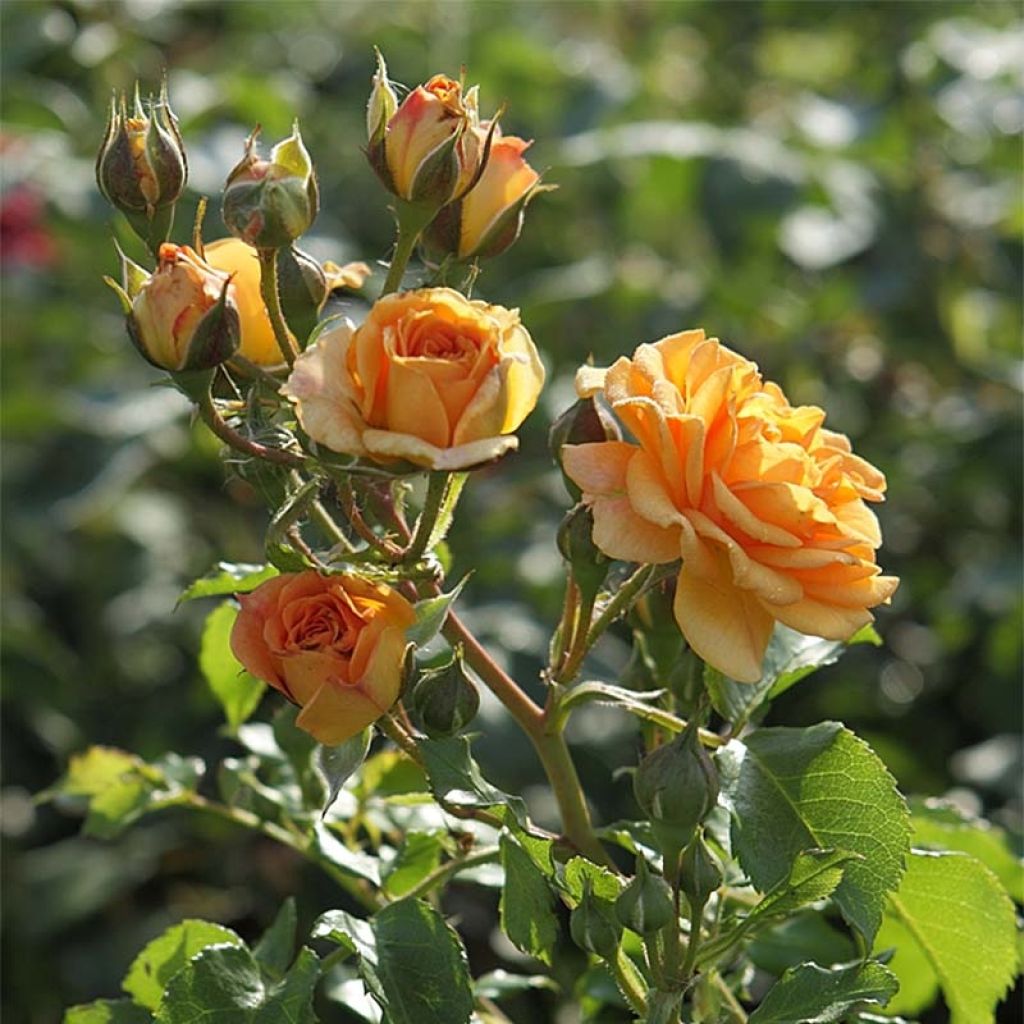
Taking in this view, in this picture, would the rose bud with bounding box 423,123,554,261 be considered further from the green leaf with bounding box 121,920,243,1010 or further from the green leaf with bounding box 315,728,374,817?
the green leaf with bounding box 121,920,243,1010

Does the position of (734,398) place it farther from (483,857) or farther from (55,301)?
(55,301)

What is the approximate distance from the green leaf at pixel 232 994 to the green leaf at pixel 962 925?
1.05ft

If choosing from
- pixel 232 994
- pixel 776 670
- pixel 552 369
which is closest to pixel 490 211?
pixel 776 670

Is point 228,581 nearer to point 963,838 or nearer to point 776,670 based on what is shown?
point 776,670

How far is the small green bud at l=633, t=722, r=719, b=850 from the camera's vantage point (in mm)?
812

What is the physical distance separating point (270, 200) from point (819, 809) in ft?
1.32

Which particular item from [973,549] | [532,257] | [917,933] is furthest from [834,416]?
[917,933]

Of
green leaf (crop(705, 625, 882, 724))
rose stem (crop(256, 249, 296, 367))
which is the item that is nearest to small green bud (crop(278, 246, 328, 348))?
rose stem (crop(256, 249, 296, 367))

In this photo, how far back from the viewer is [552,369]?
2.15m

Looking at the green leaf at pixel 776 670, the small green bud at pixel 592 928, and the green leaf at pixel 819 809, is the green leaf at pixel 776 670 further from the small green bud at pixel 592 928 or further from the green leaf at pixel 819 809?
the small green bud at pixel 592 928

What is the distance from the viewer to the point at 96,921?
Answer: 2219 mm

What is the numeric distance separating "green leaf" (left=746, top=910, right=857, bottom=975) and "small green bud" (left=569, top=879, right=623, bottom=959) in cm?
27

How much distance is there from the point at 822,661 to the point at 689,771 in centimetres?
22

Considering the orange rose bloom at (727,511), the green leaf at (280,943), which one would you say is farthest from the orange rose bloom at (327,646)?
the green leaf at (280,943)
